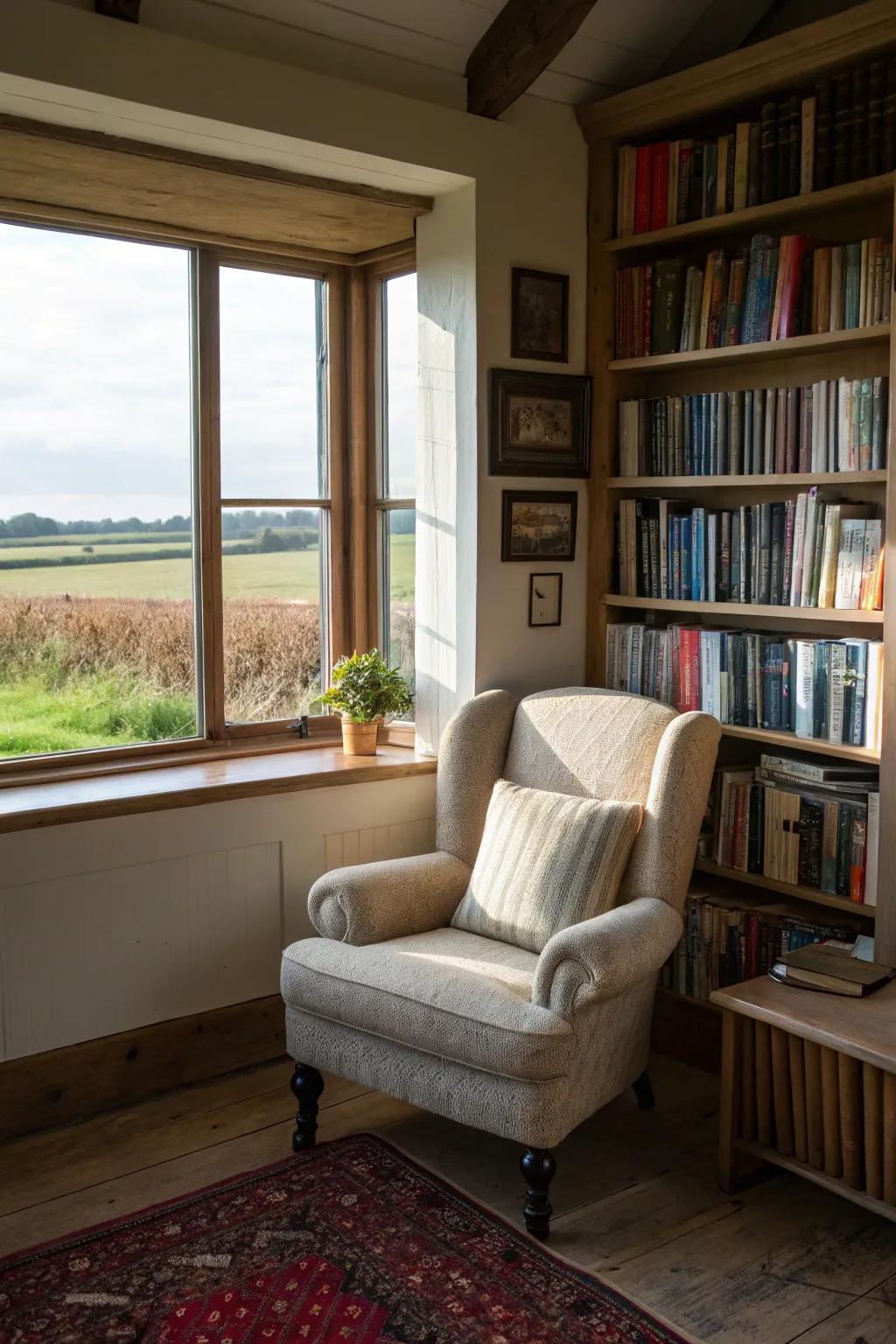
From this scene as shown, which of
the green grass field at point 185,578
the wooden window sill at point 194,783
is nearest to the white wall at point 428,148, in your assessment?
the wooden window sill at point 194,783

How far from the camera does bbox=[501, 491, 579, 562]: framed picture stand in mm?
3439

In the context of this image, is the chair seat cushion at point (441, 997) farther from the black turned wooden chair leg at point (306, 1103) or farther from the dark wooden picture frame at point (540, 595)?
the dark wooden picture frame at point (540, 595)

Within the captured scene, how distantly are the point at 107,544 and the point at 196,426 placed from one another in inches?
17.6

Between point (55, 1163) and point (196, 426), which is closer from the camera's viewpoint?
point (55, 1163)

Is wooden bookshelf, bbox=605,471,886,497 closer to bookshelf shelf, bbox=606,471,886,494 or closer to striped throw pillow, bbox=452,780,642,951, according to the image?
bookshelf shelf, bbox=606,471,886,494

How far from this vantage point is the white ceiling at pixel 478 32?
2939 mm

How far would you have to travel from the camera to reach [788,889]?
310 cm

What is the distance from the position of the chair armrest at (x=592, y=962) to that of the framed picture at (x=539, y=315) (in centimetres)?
168

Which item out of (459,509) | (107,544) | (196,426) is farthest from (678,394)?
(107,544)

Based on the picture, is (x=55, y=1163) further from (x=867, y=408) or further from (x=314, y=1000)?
(x=867, y=408)

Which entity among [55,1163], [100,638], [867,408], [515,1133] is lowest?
[55,1163]

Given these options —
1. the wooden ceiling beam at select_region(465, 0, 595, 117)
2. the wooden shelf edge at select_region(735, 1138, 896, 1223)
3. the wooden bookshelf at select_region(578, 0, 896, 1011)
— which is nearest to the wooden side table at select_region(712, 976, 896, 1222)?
the wooden shelf edge at select_region(735, 1138, 896, 1223)

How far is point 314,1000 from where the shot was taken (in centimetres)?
276

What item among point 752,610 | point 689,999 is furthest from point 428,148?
point 689,999
